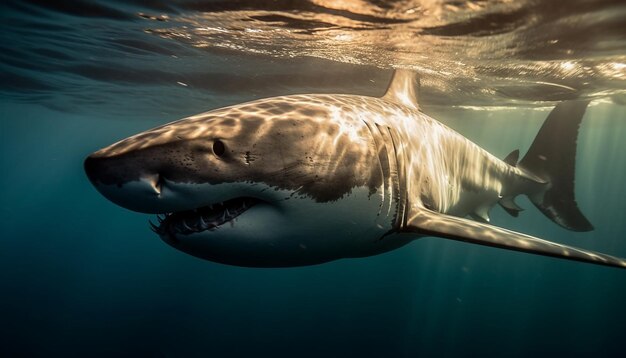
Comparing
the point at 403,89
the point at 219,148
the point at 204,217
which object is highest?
the point at 403,89

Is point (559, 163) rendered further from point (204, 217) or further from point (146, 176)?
point (146, 176)

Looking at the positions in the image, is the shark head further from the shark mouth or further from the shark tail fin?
A: the shark tail fin

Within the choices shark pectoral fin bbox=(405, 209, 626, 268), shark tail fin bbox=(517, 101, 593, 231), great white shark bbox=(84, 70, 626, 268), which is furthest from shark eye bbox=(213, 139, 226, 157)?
shark tail fin bbox=(517, 101, 593, 231)

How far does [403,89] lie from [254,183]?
4.82m

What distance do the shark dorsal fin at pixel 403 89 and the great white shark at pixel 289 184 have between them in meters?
1.86

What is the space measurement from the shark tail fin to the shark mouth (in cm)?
710

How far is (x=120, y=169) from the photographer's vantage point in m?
1.96

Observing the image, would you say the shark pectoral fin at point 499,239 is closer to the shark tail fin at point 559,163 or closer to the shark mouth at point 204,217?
the shark mouth at point 204,217

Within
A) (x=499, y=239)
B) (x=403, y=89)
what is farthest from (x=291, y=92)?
(x=499, y=239)

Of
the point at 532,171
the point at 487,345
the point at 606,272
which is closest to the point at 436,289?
the point at 487,345

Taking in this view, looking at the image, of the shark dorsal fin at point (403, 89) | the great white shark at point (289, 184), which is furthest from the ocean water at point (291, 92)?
the great white shark at point (289, 184)

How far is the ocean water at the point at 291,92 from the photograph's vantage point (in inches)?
348

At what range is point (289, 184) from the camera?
2.49 m

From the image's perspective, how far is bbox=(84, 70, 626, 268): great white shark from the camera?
82.4 inches
